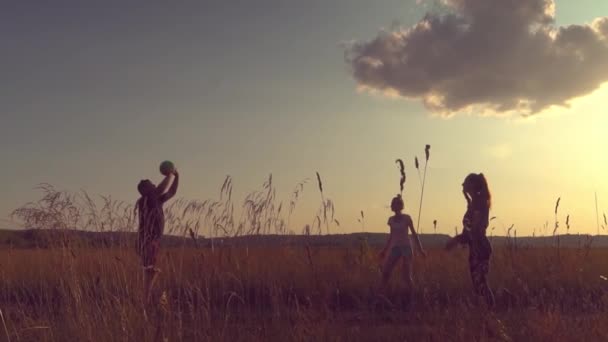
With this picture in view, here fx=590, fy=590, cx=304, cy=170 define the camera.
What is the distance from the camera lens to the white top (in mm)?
8984

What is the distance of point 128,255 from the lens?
21.6ft

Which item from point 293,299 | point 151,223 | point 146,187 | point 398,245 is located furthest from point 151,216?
point 398,245

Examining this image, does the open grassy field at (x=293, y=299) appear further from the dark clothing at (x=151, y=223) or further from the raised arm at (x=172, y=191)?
the raised arm at (x=172, y=191)

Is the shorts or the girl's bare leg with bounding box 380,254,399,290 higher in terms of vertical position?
the shorts

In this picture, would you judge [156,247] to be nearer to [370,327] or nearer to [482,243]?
[370,327]

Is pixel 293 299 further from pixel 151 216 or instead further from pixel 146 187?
pixel 146 187

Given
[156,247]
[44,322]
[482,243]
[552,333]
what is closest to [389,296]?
[482,243]

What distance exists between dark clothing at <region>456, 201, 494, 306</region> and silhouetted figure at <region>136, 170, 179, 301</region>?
3866 mm

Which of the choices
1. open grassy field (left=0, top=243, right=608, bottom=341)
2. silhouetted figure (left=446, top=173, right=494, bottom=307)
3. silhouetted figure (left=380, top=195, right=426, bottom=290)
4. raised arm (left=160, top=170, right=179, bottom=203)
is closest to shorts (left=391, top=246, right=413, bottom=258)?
silhouetted figure (left=380, top=195, right=426, bottom=290)

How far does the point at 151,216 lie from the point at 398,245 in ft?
12.1

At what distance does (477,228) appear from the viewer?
779 cm

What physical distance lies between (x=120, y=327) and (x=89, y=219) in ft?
8.55

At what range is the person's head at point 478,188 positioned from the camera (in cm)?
793

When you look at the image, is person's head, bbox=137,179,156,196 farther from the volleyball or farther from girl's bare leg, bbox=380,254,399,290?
girl's bare leg, bbox=380,254,399,290
